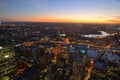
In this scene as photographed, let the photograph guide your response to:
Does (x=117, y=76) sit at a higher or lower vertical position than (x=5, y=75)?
lower

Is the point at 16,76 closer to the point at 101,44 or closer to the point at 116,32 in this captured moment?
the point at 101,44

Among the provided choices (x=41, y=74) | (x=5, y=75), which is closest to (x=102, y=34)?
(x=41, y=74)

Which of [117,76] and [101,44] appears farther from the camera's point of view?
[101,44]

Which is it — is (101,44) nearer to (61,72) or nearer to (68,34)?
(68,34)

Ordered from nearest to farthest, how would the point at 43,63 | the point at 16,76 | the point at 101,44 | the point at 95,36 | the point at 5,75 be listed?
1. the point at 5,75
2. the point at 16,76
3. the point at 43,63
4. the point at 101,44
5. the point at 95,36

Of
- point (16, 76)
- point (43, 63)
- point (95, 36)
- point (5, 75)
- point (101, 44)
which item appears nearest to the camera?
point (5, 75)

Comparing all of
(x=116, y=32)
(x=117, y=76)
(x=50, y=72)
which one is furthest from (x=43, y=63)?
(x=116, y=32)
